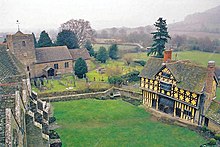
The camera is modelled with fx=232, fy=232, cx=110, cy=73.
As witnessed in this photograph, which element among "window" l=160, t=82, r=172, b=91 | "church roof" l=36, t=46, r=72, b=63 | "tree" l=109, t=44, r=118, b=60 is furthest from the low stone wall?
"tree" l=109, t=44, r=118, b=60

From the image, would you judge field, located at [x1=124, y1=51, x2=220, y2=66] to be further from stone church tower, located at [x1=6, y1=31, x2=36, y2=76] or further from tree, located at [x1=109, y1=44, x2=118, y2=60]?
stone church tower, located at [x1=6, y1=31, x2=36, y2=76]

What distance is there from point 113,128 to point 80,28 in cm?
4794

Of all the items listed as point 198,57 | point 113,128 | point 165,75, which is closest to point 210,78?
point 165,75

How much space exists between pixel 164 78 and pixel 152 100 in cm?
377

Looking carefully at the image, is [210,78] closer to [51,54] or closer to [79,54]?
[79,54]

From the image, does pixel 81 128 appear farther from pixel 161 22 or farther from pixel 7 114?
pixel 161 22

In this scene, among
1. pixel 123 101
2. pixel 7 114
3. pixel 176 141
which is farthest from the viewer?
pixel 123 101

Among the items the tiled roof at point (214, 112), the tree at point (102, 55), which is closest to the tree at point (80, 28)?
the tree at point (102, 55)

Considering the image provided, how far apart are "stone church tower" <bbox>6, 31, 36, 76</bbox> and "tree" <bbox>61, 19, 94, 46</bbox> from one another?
26124 millimetres

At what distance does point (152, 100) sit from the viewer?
1203 inches

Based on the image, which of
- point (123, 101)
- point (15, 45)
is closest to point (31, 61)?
point (15, 45)

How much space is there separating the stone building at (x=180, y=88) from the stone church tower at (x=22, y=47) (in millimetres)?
22427

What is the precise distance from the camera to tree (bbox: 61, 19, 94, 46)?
6762 cm

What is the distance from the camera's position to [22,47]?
1645 inches
